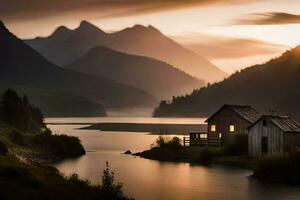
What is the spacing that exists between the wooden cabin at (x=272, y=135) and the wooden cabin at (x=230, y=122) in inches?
499

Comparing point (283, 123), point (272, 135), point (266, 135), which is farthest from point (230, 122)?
point (272, 135)

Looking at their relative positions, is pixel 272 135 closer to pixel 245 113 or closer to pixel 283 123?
pixel 283 123

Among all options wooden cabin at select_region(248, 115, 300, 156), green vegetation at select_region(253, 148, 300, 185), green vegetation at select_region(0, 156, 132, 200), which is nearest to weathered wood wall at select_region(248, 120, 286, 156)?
wooden cabin at select_region(248, 115, 300, 156)

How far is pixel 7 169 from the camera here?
42.6 metres

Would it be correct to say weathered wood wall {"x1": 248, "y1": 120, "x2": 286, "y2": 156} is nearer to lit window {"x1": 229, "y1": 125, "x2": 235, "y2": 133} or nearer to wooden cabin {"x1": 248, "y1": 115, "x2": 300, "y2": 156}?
wooden cabin {"x1": 248, "y1": 115, "x2": 300, "y2": 156}

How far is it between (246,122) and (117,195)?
53468 millimetres

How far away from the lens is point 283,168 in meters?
64.4

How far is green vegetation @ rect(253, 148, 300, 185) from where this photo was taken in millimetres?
63344

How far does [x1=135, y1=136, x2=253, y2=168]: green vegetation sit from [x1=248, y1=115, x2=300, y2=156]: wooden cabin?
215 centimetres

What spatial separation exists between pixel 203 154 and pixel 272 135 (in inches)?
430

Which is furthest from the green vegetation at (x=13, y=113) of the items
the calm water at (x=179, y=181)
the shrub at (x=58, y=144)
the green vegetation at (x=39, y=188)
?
the green vegetation at (x=39, y=188)

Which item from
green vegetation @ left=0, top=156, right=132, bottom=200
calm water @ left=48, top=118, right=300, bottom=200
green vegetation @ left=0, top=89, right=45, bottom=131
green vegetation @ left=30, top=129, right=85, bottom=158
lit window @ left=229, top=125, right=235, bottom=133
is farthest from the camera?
green vegetation @ left=0, top=89, right=45, bottom=131

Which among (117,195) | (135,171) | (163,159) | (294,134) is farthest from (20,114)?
(117,195)

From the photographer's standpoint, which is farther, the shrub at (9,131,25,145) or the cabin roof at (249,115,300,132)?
the shrub at (9,131,25,145)
